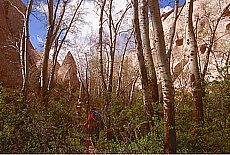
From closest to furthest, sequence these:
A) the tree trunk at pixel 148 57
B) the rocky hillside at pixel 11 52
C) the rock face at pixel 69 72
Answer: the tree trunk at pixel 148 57 < the rocky hillside at pixel 11 52 < the rock face at pixel 69 72

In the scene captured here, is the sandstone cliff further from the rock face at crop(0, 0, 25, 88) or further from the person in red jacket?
the person in red jacket

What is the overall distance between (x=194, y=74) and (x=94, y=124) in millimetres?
6168

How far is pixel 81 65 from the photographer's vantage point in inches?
1171

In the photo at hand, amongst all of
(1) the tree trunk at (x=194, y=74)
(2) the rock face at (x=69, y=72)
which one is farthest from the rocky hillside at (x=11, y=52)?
(1) the tree trunk at (x=194, y=74)

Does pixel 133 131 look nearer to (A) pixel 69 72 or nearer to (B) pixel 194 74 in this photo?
(B) pixel 194 74

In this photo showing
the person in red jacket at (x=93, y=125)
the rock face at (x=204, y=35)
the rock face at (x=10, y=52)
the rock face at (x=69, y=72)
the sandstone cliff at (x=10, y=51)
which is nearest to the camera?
the person in red jacket at (x=93, y=125)

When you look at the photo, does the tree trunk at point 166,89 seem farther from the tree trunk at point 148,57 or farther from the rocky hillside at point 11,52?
the rocky hillside at point 11,52

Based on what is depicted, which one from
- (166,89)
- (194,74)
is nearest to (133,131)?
(166,89)

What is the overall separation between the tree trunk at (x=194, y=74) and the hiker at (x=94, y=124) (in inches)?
226

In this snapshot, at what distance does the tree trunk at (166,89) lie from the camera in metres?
5.29

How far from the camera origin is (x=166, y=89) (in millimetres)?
5461

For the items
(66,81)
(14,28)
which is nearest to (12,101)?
(14,28)

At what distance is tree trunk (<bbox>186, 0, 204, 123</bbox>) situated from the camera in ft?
21.8

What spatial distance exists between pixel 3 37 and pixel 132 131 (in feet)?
65.8
